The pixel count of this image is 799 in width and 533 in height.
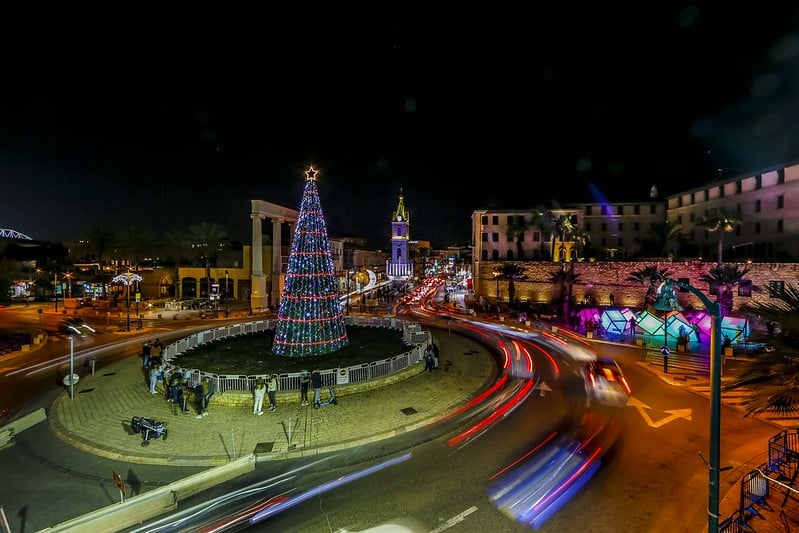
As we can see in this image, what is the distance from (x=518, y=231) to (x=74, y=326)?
5634 centimetres

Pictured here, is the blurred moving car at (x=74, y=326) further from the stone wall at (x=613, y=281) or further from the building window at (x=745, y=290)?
the building window at (x=745, y=290)

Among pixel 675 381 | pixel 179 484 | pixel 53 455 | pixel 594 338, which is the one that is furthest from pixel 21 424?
pixel 594 338

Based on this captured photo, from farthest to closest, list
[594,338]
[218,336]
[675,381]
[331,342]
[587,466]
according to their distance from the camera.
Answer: [594,338] → [218,336] → [331,342] → [675,381] → [587,466]

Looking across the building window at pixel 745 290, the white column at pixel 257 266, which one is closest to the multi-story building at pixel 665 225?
the building window at pixel 745 290

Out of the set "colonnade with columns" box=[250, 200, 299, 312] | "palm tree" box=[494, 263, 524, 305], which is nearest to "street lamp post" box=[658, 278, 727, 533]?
"colonnade with columns" box=[250, 200, 299, 312]

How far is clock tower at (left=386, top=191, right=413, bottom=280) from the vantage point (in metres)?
123

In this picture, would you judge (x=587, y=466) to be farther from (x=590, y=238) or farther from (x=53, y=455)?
(x=590, y=238)

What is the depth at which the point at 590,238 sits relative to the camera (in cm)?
6081

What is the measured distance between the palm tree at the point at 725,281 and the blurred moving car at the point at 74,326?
190ft

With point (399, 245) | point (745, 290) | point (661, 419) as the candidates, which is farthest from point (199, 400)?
point (399, 245)

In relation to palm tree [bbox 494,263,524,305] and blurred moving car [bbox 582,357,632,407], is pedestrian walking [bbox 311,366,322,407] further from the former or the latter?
palm tree [bbox 494,263,524,305]

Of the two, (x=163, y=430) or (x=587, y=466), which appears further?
Result: (x=163, y=430)

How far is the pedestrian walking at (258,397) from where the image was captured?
1345 centimetres

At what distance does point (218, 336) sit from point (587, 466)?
23.1 meters
